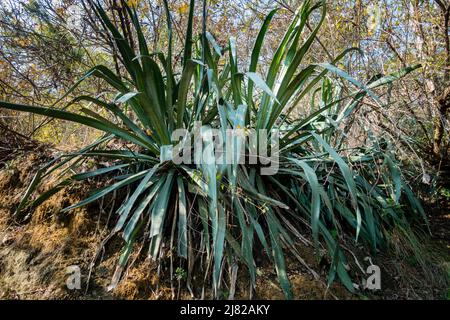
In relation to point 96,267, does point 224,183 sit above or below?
above

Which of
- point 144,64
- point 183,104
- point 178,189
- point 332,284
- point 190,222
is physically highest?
point 144,64

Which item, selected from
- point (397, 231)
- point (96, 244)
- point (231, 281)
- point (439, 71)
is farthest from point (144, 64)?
point (439, 71)

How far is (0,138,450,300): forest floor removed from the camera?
1341mm

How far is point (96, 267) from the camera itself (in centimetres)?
144

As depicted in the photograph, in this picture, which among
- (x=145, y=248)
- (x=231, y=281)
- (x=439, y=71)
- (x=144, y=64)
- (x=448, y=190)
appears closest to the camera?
(x=231, y=281)

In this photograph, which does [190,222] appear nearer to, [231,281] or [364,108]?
[231,281]

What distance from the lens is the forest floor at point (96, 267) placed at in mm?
1341

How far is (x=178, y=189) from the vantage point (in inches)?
63.3

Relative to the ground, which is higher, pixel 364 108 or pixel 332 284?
pixel 364 108

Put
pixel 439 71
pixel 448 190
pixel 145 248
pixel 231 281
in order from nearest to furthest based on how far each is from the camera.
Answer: pixel 231 281, pixel 145 248, pixel 439 71, pixel 448 190

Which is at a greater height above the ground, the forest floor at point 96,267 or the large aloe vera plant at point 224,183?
the large aloe vera plant at point 224,183

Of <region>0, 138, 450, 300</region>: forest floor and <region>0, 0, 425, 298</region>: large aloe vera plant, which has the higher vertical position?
<region>0, 0, 425, 298</region>: large aloe vera plant

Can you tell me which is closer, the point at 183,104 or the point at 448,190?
the point at 183,104

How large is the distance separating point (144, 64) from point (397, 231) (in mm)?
1699
